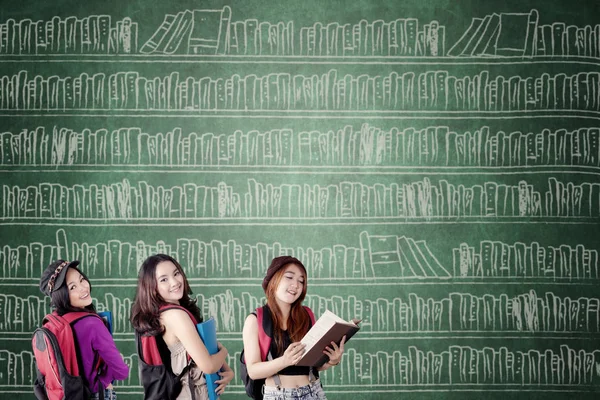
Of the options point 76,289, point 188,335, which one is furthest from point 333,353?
point 76,289

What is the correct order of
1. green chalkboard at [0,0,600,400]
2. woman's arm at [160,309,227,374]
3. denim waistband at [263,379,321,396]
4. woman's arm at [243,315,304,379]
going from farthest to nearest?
green chalkboard at [0,0,600,400] → denim waistband at [263,379,321,396] → woman's arm at [243,315,304,379] → woman's arm at [160,309,227,374]

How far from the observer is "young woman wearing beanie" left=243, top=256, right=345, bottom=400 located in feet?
10.9

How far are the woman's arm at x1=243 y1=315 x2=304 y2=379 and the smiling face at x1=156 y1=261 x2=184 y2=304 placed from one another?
1.16ft

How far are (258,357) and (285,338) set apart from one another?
0.15 metres

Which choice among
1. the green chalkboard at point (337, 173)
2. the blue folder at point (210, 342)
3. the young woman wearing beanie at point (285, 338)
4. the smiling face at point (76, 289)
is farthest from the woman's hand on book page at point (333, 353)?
the green chalkboard at point (337, 173)

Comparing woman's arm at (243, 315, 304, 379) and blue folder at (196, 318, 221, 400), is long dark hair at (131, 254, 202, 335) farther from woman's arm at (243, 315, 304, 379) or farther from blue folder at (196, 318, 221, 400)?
woman's arm at (243, 315, 304, 379)

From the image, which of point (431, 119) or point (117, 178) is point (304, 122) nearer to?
point (431, 119)

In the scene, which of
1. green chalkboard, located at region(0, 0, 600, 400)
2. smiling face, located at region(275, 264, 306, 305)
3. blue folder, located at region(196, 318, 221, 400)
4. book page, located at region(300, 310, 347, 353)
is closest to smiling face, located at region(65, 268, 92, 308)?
blue folder, located at region(196, 318, 221, 400)

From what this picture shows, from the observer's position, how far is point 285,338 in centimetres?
338

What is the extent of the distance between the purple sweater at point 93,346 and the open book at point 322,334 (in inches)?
33.4

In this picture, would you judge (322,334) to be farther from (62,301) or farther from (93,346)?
(62,301)

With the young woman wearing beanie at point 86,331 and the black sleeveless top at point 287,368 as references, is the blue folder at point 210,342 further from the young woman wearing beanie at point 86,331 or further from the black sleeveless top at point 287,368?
the young woman wearing beanie at point 86,331

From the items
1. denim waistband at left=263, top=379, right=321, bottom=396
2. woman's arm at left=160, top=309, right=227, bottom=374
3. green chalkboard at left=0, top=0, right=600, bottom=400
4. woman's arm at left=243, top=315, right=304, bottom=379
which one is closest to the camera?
woman's arm at left=160, top=309, right=227, bottom=374

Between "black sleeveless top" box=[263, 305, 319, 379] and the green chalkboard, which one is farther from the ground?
the green chalkboard
